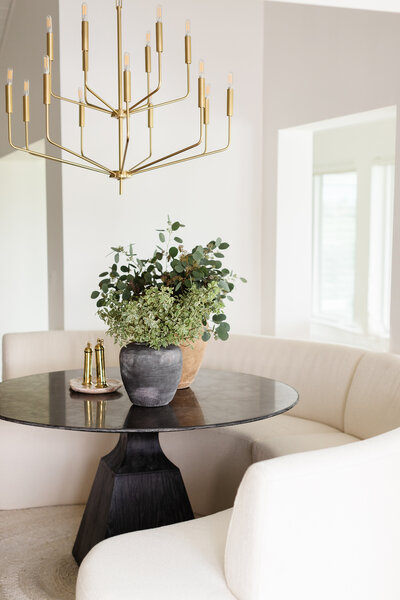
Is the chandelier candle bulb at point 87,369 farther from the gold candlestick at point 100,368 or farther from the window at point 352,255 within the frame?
the window at point 352,255

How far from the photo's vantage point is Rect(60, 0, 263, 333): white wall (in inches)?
160

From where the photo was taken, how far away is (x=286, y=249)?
4.44 m

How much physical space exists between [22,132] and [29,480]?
8.74 feet

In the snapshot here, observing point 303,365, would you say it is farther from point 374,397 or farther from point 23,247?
point 23,247

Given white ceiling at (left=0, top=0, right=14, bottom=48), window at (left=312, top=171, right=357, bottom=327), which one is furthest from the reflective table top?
window at (left=312, top=171, right=357, bottom=327)

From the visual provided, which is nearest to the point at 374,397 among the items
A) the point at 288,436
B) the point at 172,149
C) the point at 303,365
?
the point at 288,436

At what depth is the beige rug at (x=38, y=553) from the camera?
8.43 ft

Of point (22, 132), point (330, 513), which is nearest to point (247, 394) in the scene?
point (330, 513)

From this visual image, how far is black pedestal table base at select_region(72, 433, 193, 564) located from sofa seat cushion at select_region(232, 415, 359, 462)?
52 cm

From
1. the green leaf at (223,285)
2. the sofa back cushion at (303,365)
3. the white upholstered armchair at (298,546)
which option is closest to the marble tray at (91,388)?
the green leaf at (223,285)

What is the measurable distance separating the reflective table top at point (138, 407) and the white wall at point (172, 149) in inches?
52.2

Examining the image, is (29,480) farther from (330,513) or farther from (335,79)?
(335,79)

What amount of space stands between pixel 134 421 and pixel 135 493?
42cm

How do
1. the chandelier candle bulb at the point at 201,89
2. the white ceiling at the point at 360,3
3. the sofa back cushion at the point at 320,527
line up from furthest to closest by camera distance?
the chandelier candle bulb at the point at 201,89, the white ceiling at the point at 360,3, the sofa back cushion at the point at 320,527
